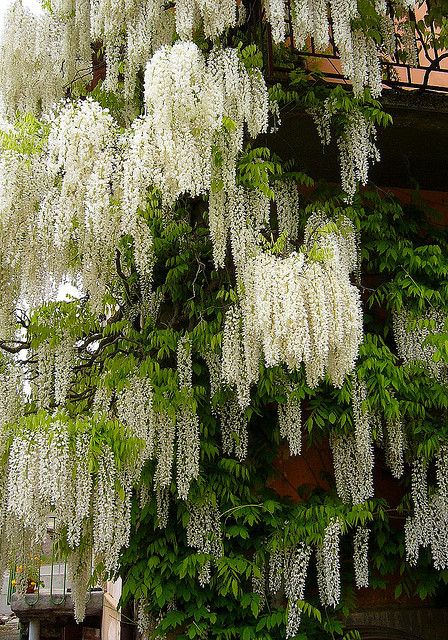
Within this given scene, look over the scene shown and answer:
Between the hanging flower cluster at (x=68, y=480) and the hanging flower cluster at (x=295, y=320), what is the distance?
92cm

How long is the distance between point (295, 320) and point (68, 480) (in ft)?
5.32

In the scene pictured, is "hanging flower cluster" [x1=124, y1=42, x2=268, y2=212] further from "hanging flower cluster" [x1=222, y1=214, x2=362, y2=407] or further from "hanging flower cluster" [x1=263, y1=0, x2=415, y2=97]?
"hanging flower cluster" [x1=263, y1=0, x2=415, y2=97]

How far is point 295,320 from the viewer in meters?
4.18

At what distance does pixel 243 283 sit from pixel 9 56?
2707 mm

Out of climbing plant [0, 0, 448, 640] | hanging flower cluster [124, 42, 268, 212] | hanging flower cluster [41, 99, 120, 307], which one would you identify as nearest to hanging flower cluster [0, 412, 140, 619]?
climbing plant [0, 0, 448, 640]

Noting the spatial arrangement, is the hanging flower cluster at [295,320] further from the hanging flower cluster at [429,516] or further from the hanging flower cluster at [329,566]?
the hanging flower cluster at [429,516]

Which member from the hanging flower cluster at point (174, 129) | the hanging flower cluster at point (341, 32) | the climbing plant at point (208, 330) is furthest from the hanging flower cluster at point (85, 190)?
the hanging flower cluster at point (341, 32)

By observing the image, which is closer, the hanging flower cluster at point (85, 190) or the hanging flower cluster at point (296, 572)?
the hanging flower cluster at point (85, 190)

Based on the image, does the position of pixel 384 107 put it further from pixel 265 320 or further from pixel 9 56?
pixel 9 56

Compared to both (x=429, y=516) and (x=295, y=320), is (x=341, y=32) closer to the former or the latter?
(x=295, y=320)

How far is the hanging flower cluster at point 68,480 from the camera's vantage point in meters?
3.99

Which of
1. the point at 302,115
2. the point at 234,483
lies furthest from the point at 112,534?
the point at 302,115

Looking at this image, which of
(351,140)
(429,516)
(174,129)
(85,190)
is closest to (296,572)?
(429,516)

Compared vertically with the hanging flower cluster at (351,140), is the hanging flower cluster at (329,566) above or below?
below
